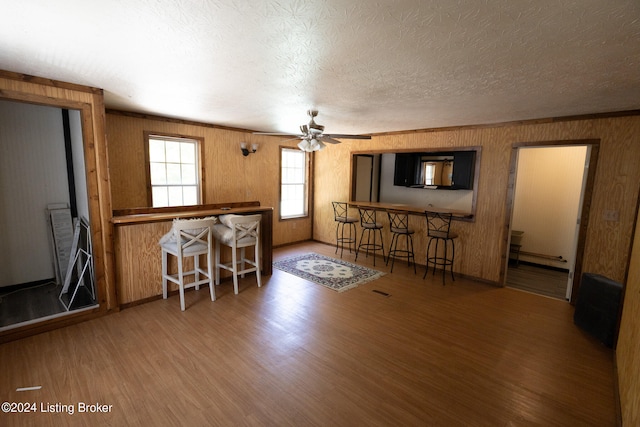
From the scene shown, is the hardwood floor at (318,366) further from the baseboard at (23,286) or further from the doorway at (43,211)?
the baseboard at (23,286)

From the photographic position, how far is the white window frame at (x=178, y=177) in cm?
451

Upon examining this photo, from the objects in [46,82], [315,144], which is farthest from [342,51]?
[46,82]

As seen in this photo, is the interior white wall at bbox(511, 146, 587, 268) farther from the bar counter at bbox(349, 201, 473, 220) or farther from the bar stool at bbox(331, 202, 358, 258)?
the bar stool at bbox(331, 202, 358, 258)

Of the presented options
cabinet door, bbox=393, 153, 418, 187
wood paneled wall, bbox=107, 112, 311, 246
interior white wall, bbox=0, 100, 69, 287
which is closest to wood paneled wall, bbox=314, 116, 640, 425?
cabinet door, bbox=393, 153, 418, 187

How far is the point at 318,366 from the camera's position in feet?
8.05

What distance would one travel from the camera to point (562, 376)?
243 cm

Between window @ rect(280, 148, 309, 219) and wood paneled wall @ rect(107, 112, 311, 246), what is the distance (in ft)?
0.59

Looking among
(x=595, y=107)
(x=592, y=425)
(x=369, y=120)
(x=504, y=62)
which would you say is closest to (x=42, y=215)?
(x=369, y=120)

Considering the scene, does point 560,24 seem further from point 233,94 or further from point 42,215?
point 42,215

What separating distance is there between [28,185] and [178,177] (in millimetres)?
1786

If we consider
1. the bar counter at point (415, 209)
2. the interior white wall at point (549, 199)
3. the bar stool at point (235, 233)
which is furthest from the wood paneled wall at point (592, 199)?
the bar stool at point (235, 233)

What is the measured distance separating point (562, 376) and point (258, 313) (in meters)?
2.88

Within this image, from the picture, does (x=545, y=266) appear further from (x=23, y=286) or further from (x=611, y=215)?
(x=23, y=286)

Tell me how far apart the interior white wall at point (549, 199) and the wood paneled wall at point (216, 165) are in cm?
442
